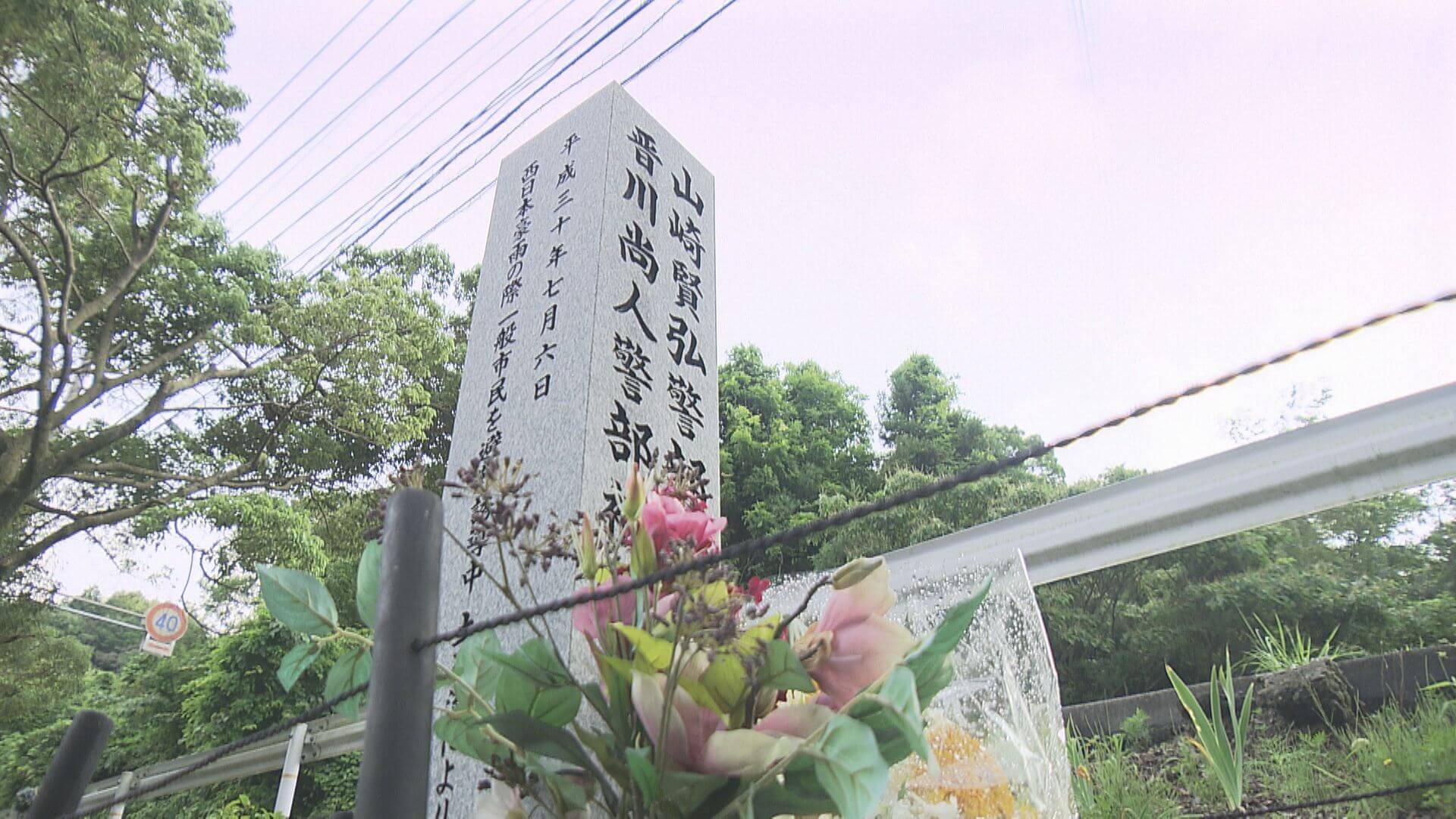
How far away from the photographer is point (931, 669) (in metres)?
0.47

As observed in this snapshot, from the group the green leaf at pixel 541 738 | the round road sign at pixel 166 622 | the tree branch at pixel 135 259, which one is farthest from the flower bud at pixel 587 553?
the round road sign at pixel 166 622

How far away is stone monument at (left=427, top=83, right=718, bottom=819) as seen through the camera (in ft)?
3.90

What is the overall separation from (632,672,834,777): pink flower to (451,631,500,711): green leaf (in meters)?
0.13

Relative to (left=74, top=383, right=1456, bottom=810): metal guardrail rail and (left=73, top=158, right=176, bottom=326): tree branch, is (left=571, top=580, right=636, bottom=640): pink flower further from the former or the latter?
(left=73, top=158, right=176, bottom=326): tree branch

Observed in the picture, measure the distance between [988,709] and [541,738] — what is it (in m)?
0.52

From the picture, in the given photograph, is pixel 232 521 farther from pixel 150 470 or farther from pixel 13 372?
pixel 13 372

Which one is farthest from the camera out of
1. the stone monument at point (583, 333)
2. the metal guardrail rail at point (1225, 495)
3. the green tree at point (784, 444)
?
the green tree at point (784, 444)

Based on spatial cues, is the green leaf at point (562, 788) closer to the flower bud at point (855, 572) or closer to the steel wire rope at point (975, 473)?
the steel wire rope at point (975, 473)

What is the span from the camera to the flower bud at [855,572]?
489 millimetres

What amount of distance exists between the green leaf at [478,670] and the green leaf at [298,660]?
96 mm

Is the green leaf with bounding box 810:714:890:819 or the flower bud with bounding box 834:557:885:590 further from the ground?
the flower bud with bounding box 834:557:885:590

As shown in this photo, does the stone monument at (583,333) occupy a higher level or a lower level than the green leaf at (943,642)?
higher

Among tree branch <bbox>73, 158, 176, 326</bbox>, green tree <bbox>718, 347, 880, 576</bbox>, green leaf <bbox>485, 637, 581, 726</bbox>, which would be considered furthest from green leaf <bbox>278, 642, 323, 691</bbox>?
green tree <bbox>718, 347, 880, 576</bbox>

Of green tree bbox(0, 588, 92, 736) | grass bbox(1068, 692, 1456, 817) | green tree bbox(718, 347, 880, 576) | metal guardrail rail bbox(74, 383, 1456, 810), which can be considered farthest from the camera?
green tree bbox(718, 347, 880, 576)
